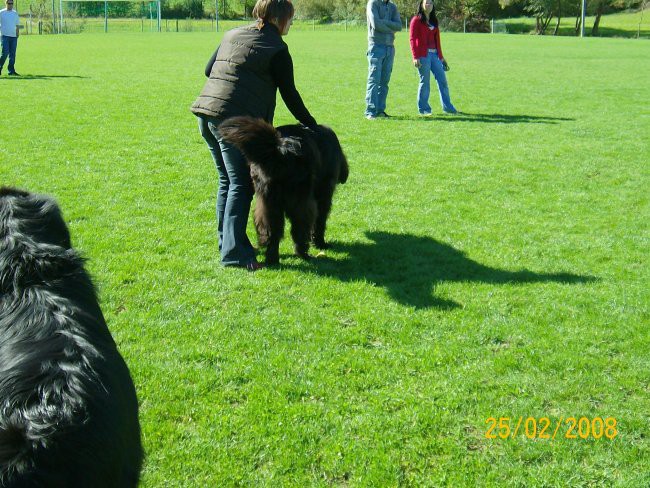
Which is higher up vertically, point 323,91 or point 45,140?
point 323,91

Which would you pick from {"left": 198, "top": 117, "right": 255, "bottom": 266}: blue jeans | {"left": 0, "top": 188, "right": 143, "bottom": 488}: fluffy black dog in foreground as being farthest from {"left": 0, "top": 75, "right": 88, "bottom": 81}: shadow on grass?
{"left": 0, "top": 188, "right": 143, "bottom": 488}: fluffy black dog in foreground

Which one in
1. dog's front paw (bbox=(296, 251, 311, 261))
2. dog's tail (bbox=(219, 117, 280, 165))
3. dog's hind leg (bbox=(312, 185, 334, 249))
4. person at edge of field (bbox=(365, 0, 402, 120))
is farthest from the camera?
person at edge of field (bbox=(365, 0, 402, 120))

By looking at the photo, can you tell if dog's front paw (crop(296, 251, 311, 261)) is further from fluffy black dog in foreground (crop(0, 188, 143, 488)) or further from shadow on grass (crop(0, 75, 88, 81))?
shadow on grass (crop(0, 75, 88, 81))

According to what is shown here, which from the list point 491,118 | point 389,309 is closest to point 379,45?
point 491,118

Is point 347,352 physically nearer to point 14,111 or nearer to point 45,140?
point 45,140

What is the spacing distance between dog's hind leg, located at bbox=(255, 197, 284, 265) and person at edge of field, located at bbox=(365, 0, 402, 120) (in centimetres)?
750

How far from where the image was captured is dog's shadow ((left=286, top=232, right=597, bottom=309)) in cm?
504

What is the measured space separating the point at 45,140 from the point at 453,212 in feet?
22.1

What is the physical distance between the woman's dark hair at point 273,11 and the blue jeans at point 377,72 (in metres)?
7.33

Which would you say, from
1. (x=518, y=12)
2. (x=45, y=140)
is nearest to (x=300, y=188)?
(x=45, y=140)

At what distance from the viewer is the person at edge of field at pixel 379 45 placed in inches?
466

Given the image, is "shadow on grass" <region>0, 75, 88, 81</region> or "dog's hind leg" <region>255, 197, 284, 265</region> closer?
"dog's hind leg" <region>255, 197, 284, 265</region>

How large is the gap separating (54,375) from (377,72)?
1116cm

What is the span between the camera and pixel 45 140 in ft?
32.1
